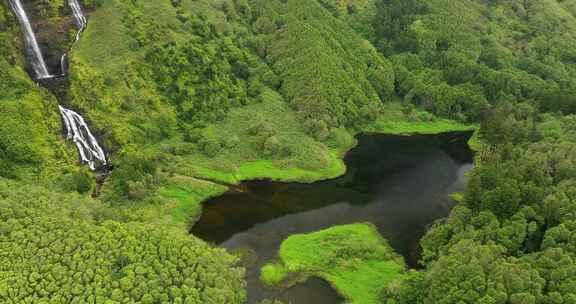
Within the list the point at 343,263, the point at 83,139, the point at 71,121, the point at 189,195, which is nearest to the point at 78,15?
the point at 71,121

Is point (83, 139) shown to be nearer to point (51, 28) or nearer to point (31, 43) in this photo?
point (31, 43)

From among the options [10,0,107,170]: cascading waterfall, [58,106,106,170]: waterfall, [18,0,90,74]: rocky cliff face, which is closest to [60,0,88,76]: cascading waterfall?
[18,0,90,74]: rocky cliff face

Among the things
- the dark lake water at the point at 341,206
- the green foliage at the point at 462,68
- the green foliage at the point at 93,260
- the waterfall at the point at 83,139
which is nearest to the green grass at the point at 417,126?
the green foliage at the point at 462,68

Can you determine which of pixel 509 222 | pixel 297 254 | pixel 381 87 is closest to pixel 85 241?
pixel 297 254

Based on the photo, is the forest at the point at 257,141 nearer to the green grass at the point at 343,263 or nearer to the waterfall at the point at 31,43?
the green grass at the point at 343,263

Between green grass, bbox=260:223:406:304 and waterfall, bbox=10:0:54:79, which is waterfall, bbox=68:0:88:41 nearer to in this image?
waterfall, bbox=10:0:54:79

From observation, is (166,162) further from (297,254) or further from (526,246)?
(526,246)

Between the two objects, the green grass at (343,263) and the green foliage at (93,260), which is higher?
the green foliage at (93,260)
